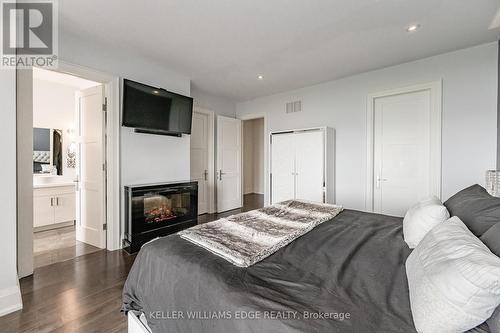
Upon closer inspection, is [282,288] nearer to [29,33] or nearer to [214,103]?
[29,33]

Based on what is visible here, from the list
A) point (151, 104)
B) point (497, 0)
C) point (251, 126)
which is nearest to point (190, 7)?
point (151, 104)

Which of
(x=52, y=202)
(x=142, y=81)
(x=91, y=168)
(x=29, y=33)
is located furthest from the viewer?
(x=52, y=202)

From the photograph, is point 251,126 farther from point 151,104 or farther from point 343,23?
point 343,23

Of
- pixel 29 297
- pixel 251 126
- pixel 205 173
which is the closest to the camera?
pixel 29 297

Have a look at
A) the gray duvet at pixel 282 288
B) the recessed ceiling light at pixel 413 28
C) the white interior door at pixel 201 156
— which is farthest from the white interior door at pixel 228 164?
the gray duvet at pixel 282 288

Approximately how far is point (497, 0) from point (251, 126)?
6168 mm

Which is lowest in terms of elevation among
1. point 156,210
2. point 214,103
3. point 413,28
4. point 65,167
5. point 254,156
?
point 156,210

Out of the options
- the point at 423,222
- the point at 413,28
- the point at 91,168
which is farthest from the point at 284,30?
the point at 91,168

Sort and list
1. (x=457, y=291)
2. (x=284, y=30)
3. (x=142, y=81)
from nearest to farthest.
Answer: (x=457, y=291) < (x=284, y=30) < (x=142, y=81)

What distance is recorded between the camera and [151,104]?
10.6 ft

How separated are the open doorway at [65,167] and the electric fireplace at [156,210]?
0.47m

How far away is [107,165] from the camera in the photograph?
3.07 m

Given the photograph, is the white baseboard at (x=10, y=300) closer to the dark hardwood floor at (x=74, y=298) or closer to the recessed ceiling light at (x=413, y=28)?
the dark hardwood floor at (x=74, y=298)

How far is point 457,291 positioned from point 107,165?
11.5 ft
